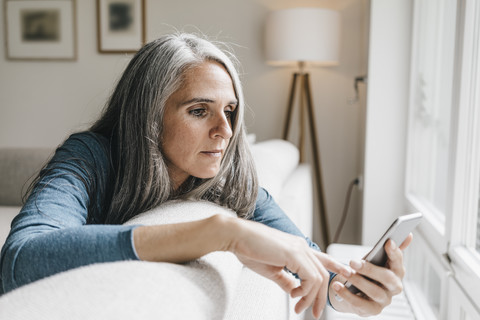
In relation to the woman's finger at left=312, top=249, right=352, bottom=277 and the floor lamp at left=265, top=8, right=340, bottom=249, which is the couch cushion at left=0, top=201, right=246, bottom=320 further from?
the floor lamp at left=265, top=8, right=340, bottom=249

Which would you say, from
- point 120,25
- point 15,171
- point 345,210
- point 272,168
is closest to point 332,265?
point 272,168

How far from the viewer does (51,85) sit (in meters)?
3.56

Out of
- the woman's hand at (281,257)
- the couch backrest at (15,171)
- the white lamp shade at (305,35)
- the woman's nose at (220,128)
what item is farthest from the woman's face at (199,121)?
the white lamp shade at (305,35)

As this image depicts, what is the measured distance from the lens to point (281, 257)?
665 mm

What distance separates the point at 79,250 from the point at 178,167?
0.44 m

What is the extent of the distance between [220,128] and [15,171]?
1749 mm

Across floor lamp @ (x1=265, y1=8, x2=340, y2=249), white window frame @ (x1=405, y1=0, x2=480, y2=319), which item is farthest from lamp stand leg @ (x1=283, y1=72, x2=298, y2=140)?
white window frame @ (x1=405, y1=0, x2=480, y2=319)

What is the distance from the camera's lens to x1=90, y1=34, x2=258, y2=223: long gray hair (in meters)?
0.95

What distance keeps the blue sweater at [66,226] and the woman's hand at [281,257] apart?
16 cm

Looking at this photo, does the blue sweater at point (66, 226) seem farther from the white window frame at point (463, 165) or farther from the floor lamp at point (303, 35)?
the floor lamp at point (303, 35)

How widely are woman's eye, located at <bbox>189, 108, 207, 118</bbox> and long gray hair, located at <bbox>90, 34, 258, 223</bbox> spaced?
0.06 meters

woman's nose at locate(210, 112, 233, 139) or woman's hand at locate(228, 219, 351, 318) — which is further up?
woman's nose at locate(210, 112, 233, 139)

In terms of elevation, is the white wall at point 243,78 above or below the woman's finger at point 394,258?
above

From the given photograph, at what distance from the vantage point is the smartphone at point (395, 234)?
77 cm
